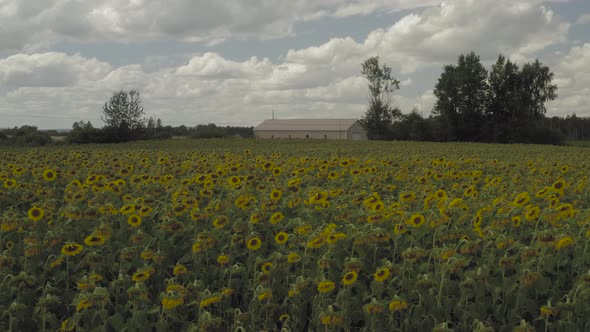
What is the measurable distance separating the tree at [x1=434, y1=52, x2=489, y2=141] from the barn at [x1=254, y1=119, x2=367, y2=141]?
2732 cm

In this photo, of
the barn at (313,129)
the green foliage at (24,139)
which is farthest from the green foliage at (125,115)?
the barn at (313,129)

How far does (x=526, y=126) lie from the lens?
2384 inches

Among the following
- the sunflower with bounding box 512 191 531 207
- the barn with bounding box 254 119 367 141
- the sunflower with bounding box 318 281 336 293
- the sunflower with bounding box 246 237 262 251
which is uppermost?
the barn with bounding box 254 119 367 141

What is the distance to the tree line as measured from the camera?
60500 millimetres

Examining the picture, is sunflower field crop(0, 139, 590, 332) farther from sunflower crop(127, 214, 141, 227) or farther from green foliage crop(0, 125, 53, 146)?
green foliage crop(0, 125, 53, 146)

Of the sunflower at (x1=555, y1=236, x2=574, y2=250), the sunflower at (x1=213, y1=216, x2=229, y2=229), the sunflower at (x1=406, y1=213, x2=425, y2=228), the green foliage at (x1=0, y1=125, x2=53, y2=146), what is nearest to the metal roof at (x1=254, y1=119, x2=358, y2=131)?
the green foliage at (x1=0, y1=125, x2=53, y2=146)

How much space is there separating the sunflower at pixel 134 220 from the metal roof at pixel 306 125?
85.2 metres

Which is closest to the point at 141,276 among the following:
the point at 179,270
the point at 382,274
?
the point at 179,270

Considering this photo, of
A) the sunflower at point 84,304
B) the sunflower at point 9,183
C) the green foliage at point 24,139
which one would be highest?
the green foliage at point 24,139

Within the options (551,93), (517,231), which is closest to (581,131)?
(551,93)

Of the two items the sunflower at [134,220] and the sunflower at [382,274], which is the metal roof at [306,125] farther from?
the sunflower at [382,274]

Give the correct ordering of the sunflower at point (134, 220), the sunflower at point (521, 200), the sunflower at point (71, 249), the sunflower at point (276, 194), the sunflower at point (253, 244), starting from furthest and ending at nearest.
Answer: the sunflower at point (276, 194) < the sunflower at point (521, 200) < the sunflower at point (134, 220) < the sunflower at point (253, 244) < the sunflower at point (71, 249)

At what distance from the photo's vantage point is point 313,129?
9350 cm

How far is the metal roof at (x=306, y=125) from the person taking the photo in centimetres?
9212
